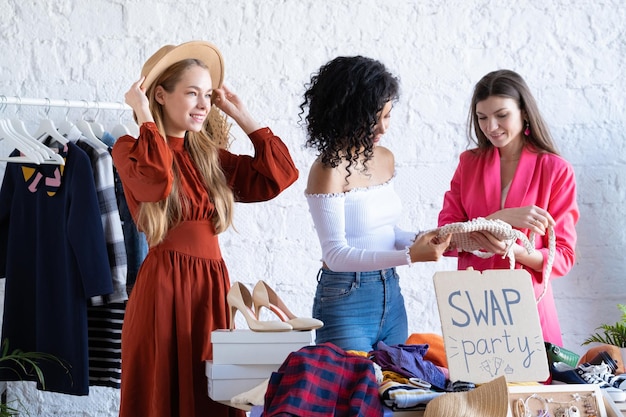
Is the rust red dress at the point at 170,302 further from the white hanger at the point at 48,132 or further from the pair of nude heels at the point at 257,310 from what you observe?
the white hanger at the point at 48,132

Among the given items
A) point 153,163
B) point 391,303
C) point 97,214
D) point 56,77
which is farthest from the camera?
point 56,77

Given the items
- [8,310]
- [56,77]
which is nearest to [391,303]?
[8,310]

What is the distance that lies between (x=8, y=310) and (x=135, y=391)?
3.53 feet

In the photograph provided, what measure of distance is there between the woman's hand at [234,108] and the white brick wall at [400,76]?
0.83m

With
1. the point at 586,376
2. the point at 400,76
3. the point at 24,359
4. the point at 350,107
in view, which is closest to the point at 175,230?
the point at 350,107

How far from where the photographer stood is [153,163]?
2.25 meters

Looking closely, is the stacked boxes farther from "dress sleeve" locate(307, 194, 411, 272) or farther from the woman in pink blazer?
the woman in pink blazer

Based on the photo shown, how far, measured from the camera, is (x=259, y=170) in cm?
260

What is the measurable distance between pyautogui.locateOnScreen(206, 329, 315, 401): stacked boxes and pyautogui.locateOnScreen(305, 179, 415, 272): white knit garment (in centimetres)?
39

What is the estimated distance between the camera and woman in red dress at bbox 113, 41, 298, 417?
2.26m

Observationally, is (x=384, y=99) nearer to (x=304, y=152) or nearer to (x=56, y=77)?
(x=304, y=152)

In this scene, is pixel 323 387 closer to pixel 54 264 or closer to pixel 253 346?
pixel 253 346

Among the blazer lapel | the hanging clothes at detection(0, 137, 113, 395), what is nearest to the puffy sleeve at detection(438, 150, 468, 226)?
the blazer lapel

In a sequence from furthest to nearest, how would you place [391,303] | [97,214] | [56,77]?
[56,77] → [97,214] → [391,303]
